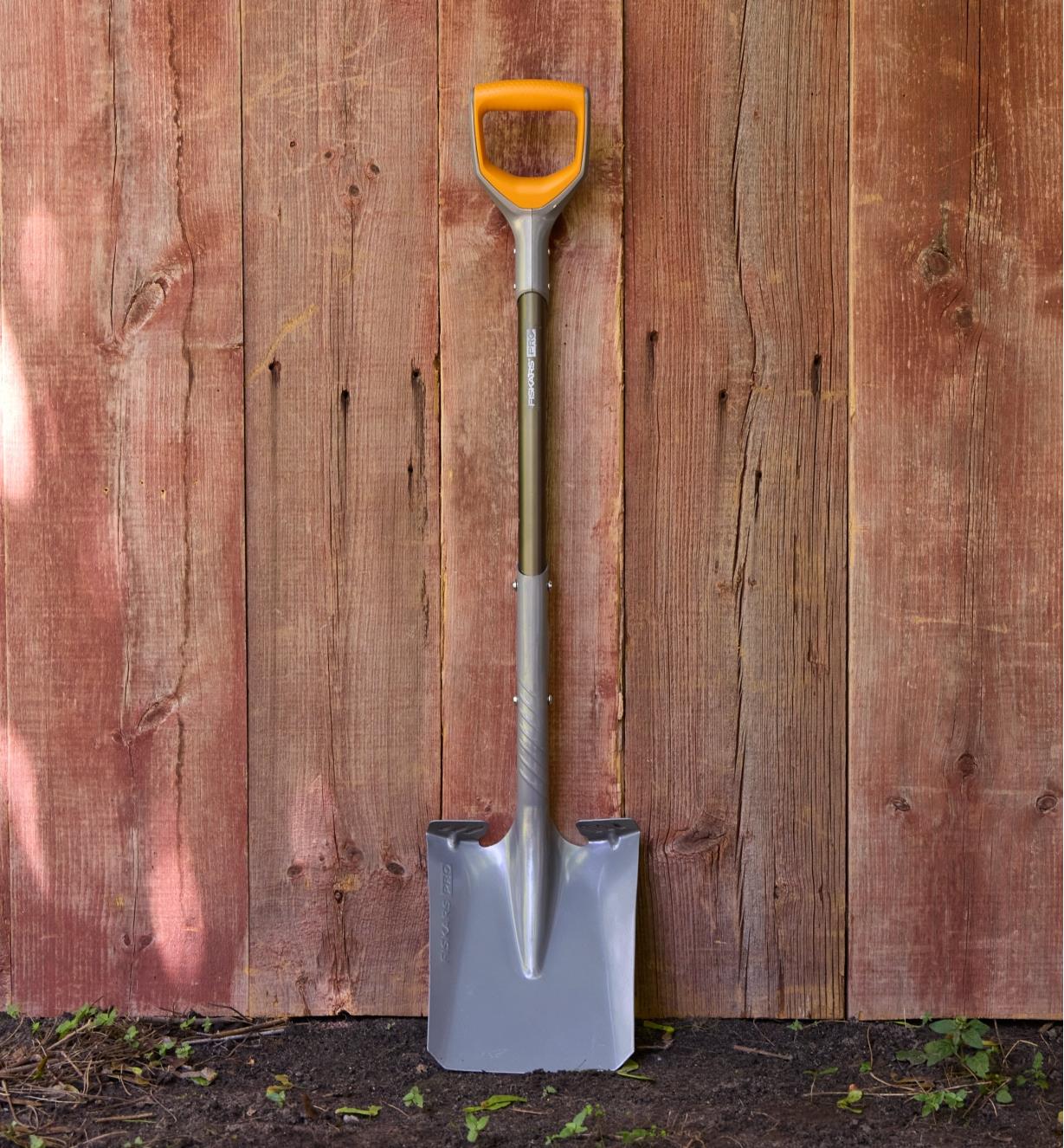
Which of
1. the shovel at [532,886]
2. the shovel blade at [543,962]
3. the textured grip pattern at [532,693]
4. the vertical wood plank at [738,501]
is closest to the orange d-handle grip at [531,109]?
the shovel at [532,886]

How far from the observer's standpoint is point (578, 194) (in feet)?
5.05

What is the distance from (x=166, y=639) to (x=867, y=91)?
4.28 feet

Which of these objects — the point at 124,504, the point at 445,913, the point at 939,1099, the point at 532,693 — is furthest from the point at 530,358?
the point at 939,1099

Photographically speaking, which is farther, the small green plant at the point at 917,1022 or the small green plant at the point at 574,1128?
the small green plant at the point at 917,1022

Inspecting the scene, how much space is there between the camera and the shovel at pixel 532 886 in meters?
1.45

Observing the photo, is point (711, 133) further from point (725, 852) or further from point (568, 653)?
point (725, 852)

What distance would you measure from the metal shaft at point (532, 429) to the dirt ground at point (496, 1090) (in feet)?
2.34

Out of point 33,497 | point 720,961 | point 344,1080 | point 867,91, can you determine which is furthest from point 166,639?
point 867,91

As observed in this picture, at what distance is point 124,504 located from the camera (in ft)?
5.17

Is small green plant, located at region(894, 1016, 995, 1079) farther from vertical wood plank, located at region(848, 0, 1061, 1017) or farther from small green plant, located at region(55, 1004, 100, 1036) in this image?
small green plant, located at region(55, 1004, 100, 1036)

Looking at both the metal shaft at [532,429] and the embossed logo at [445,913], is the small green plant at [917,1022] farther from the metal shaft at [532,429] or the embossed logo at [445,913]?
the metal shaft at [532,429]

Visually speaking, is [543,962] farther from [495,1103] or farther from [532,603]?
[532,603]

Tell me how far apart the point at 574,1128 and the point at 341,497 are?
0.91 meters

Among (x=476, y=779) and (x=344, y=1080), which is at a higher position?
(x=476, y=779)
